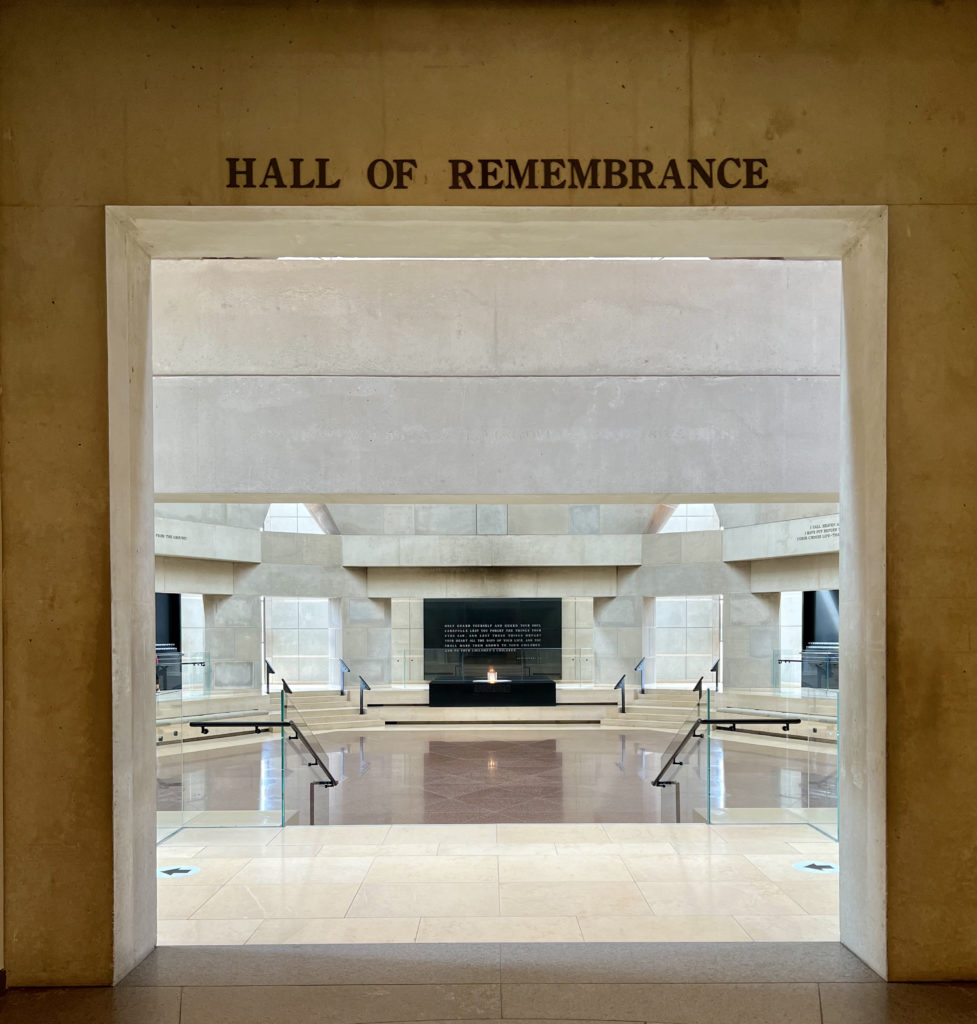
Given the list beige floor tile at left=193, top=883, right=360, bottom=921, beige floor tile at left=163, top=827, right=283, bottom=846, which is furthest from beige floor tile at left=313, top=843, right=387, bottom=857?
beige floor tile at left=193, top=883, right=360, bottom=921

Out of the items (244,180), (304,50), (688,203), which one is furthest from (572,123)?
(244,180)

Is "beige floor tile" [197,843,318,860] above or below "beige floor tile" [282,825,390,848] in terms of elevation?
above

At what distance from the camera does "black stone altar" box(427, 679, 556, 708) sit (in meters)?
19.2

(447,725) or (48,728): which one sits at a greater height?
(48,728)

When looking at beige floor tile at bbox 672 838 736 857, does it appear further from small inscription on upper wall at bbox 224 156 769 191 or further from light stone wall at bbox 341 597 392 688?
light stone wall at bbox 341 597 392 688

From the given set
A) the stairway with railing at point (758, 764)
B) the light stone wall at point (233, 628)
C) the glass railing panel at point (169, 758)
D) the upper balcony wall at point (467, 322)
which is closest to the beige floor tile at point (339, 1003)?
the glass railing panel at point (169, 758)

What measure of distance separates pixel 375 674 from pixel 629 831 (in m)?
13.4

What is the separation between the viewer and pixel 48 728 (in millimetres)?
4410

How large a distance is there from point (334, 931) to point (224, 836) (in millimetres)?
3015

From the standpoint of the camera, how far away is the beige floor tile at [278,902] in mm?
5641

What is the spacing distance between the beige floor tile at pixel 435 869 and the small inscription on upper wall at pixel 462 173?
15.1 ft

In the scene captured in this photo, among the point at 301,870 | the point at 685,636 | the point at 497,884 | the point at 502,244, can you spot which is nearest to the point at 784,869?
the point at 497,884

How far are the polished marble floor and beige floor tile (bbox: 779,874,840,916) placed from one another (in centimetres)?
1

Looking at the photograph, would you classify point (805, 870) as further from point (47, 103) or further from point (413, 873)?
point (47, 103)
